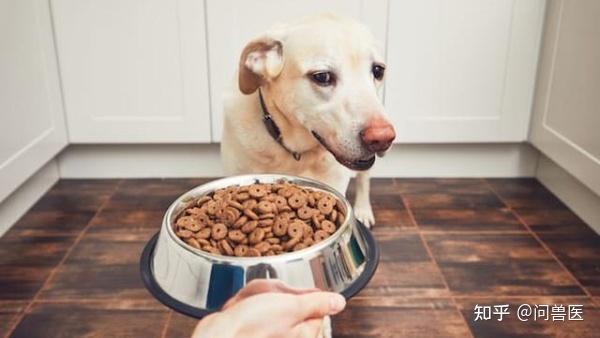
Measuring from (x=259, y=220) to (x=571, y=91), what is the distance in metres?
1.38

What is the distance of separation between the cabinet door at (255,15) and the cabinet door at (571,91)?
24.2 inches

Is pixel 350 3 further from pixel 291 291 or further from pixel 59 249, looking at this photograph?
pixel 291 291

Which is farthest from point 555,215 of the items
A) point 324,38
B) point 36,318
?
point 36,318

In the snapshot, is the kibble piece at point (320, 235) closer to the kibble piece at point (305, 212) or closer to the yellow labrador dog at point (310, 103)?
the kibble piece at point (305, 212)

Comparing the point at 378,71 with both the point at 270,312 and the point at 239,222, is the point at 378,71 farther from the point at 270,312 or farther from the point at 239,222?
the point at 270,312

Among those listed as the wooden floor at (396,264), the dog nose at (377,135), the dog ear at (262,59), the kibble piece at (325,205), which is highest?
the dog ear at (262,59)

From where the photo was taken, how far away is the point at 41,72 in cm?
187

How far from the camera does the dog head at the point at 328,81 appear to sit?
3.59 ft

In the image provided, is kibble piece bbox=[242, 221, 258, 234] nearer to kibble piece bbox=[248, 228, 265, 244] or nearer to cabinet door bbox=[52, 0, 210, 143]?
kibble piece bbox=[248, 228, 265, 244]

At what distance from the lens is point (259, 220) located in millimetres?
846

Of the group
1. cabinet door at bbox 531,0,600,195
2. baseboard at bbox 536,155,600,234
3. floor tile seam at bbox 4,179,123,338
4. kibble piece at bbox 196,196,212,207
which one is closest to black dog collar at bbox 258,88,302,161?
kibble piece at bbox 196,196,212,207

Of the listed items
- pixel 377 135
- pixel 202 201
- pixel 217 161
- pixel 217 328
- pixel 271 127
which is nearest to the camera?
pixel 217 328

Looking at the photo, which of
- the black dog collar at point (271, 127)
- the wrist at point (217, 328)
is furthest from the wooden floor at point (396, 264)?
the wrist at point (217, 328)

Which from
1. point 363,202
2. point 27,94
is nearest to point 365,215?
point 363,202
